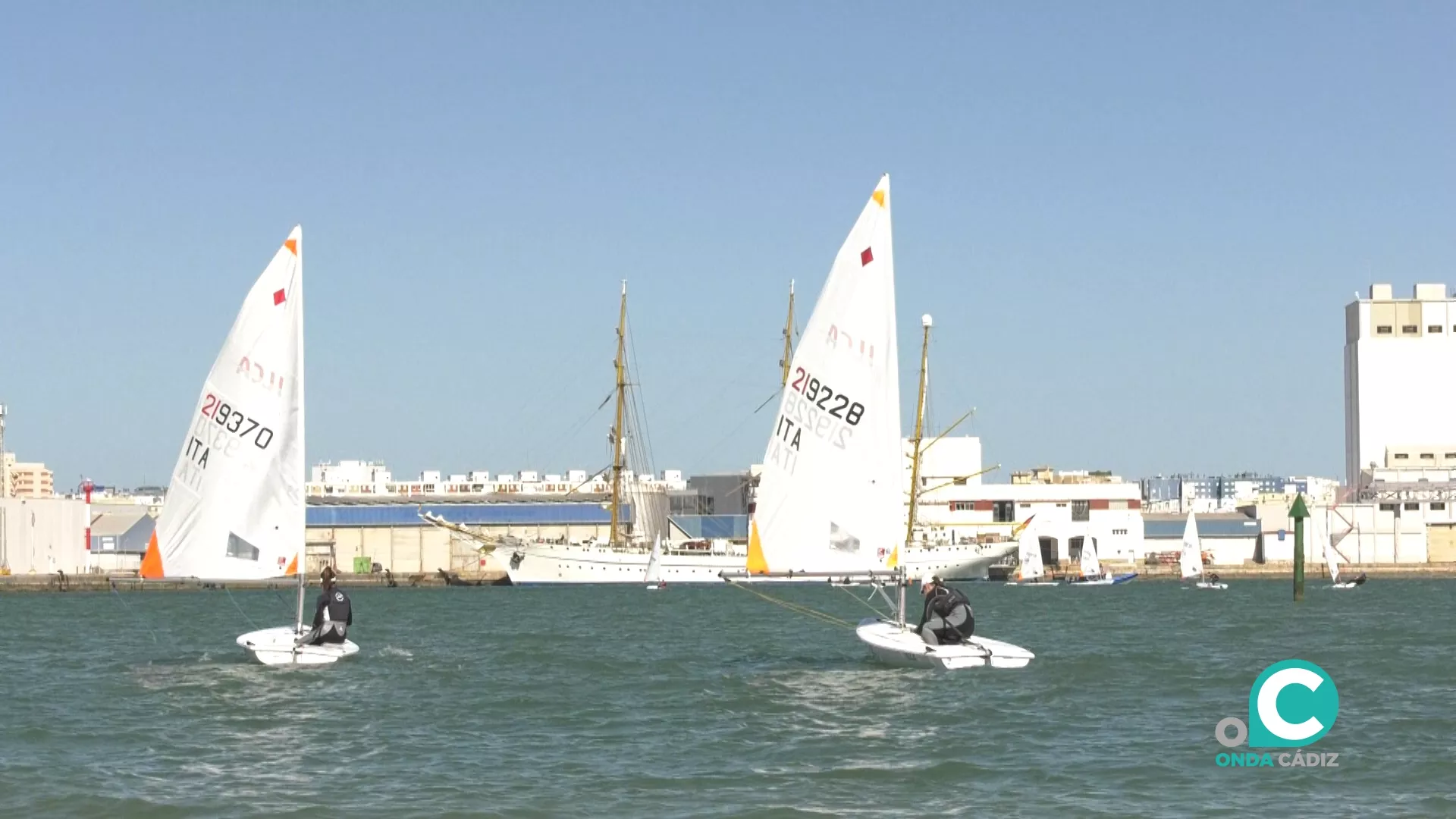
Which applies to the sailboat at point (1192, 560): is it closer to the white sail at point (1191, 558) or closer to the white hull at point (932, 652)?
the white sail at point (1191, 558)

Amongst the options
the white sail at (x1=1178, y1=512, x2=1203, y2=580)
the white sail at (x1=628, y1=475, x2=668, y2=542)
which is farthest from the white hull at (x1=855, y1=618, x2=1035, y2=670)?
the white sail at (x1=628, y1=475, x2=668, y2=542)

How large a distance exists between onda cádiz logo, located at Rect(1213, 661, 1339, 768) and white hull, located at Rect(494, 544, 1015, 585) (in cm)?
8270

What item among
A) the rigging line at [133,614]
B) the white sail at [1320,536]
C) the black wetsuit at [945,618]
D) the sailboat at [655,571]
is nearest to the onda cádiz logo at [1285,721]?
the black wetsuit at [945,618]

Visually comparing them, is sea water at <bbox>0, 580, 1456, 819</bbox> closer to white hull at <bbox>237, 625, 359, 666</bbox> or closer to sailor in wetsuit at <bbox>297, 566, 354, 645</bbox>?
white hull at <bbox>237, 625, 359, 666</bbox>

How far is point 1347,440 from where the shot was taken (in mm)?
146125

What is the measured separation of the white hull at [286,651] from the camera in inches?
1393

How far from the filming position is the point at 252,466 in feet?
115

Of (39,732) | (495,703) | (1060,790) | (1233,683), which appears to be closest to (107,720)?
(39,732)

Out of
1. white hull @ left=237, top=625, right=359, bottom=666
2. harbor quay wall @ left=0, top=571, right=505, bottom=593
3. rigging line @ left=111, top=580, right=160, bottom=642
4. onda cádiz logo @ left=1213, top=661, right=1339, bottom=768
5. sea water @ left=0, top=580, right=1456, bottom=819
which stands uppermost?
white hull @ left=237, top=625, right=359, bottom=666

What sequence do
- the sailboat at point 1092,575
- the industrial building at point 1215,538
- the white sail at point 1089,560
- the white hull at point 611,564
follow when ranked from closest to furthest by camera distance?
the sailboat at point 1092,575
the white sail at point 1089,560
the white hull at point 611,564
the industrial building at point 1215,538

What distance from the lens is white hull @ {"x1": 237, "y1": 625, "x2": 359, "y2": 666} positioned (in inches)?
1393

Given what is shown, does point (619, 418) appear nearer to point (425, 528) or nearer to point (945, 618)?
point (425, 528)

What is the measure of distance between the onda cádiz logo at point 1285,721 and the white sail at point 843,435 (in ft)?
26.0

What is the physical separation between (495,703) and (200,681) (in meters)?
6.88
